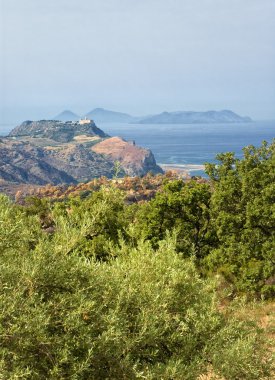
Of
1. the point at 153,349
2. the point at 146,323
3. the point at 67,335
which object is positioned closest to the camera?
the point at 67,335

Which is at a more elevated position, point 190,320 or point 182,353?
point 190,320

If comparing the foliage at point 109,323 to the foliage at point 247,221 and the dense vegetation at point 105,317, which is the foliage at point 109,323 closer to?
the dense vegetation at point 105,317

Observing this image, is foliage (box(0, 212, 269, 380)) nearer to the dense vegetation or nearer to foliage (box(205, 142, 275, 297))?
the dense vegetation

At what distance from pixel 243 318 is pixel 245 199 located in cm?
1490

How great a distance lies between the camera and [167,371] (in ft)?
33.6

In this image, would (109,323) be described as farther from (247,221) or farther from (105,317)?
Result: (247,221)

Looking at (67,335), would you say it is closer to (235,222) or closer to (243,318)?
(243,318)

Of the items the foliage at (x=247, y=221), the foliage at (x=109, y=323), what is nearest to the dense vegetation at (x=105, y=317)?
the foliage at (x=109, y=323)

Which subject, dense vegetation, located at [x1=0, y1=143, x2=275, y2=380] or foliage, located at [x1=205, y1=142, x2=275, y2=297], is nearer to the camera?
dense vegetation, located at [x1=0, y1=143, x2=275, y2=380]

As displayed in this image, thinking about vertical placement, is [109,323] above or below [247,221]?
above

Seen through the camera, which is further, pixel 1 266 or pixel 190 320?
pixel 190 320

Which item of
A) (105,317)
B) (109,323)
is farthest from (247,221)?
(105,317)

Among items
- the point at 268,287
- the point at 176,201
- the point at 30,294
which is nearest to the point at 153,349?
the point at 30,294

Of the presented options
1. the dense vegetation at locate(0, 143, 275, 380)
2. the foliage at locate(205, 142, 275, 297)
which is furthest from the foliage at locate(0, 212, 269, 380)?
the foliage at locate(205, 142, 275, 297)
